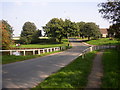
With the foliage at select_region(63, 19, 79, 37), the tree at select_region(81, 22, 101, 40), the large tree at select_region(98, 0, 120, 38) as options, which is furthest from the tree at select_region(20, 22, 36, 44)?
the large tree at select_region(98, 0, 120, 38)

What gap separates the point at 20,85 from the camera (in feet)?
21.6

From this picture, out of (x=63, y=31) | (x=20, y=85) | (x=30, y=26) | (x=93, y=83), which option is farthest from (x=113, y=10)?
(x=30, y=26)

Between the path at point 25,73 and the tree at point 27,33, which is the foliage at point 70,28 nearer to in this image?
the tree at point 27,33

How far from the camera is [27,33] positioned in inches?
3019

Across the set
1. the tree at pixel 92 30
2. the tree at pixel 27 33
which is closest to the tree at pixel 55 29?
the tree at pixel 27 33

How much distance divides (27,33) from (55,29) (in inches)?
1041

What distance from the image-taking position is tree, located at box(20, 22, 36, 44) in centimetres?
6706

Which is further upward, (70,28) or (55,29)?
(70,28)

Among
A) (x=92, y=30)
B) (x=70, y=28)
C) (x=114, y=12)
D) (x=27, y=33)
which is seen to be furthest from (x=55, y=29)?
(x=114, y=12)

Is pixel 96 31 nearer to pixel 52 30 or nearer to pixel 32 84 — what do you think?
pixel 52 30

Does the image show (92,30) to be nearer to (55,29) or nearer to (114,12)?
(55,29)

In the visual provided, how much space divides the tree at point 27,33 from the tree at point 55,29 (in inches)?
544

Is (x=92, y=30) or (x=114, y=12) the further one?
(x=92, y=30)

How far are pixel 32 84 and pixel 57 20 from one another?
5105 centimetres
